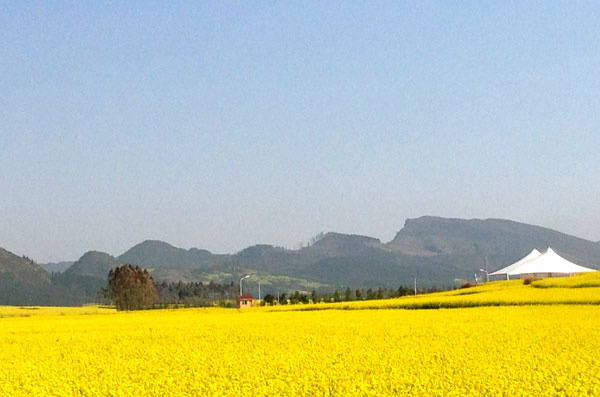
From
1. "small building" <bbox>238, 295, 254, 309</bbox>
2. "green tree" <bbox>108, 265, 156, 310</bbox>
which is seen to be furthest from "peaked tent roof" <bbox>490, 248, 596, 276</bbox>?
"green tree" <bbox>108, 265, 156, 310</bbox>

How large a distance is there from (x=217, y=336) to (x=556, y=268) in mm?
108403

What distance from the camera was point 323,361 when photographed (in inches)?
930

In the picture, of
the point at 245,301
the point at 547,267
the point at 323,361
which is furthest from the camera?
the point at 547,267

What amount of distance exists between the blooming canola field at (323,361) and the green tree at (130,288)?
133 meters

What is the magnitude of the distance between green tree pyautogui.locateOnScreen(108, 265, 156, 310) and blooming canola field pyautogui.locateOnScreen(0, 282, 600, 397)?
133 meters

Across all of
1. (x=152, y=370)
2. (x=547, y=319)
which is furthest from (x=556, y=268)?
(x=152, y=370)

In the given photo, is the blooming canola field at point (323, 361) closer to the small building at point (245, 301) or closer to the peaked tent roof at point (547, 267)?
the small building at point (245, 301)

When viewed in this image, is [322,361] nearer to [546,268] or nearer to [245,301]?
[245,301]

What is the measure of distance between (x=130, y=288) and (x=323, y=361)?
151m

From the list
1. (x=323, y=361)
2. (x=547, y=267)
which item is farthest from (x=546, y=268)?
(x=323, y=361)

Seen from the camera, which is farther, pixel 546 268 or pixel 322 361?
pixel 546 268

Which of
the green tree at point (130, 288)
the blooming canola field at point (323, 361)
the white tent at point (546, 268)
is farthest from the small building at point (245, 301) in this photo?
the blooming canola field at point (323, 361)

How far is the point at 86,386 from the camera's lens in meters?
20.0

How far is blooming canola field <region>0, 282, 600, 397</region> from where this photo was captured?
1875 cm
